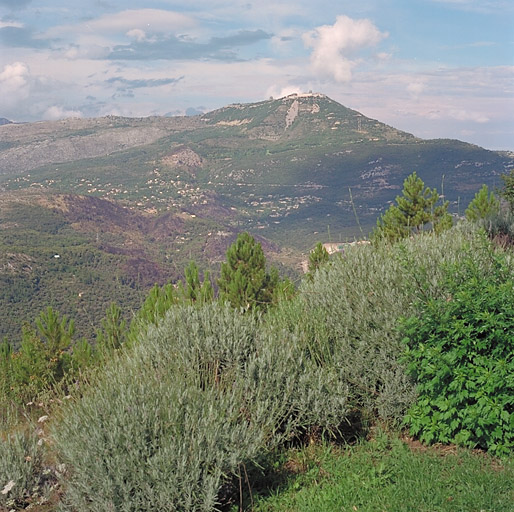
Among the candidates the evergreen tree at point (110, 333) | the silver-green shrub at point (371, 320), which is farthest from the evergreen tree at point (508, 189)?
the evergreen tree at point (110, 333)

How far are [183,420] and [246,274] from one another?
7620mm

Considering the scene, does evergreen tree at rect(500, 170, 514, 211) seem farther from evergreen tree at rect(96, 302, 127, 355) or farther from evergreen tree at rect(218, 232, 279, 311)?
evergreen tree at rect(96, 302, 127, 355)

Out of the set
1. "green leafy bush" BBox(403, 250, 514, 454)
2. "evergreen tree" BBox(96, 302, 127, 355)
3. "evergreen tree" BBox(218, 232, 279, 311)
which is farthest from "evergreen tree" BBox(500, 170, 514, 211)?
"green leafy bush" BBox(403, 250, 514, 454)

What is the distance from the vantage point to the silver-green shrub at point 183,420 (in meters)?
3.50

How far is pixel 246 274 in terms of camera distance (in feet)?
37.4

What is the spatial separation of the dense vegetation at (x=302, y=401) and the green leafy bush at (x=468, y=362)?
0.04ft

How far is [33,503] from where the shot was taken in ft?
13.3

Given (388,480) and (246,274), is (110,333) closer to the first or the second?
(388,480)

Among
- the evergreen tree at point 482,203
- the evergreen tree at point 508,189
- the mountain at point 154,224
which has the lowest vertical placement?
the mountain at point 154,224

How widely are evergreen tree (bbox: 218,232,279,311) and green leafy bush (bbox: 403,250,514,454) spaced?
5.65 meters

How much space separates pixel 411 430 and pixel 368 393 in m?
0.60

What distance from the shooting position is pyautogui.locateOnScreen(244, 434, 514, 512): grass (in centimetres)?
384

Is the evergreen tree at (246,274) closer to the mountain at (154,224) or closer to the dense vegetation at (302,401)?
the mountain at (154,224)

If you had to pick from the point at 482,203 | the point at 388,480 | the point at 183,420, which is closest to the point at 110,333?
the point at 183,420
